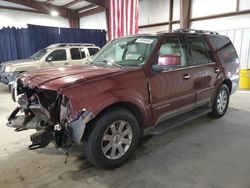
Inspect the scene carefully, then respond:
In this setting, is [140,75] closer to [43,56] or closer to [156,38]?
[156,38]

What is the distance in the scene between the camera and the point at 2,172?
2492mm

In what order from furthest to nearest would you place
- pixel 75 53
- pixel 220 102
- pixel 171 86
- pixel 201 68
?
pixel 75 53 → pixel 220 102 → pixel 201 68 → pixel 171 86

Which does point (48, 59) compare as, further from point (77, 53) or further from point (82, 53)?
point (82, 53)

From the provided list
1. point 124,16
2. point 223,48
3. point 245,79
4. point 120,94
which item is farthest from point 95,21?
point 120,94

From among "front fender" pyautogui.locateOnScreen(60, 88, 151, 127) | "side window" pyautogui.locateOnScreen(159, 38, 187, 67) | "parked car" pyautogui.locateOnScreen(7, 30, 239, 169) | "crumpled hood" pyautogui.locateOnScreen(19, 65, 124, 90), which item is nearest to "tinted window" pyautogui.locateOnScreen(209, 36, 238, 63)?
"parked car" pyautogui.locateOnScreen(7, 30, 239, 169)

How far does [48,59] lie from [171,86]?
5.89 metres

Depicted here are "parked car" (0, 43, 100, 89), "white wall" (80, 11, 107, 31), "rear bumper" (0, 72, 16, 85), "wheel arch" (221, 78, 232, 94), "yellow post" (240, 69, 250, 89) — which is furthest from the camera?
"white wall" (80, 11, 107, 31)

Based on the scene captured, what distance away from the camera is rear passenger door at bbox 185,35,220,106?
3.39 m

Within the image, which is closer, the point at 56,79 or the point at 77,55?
the point at 56,79

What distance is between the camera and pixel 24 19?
13.8 m

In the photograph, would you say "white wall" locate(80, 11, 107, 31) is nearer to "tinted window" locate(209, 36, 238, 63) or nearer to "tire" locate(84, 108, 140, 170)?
"tinted window" locate(209, 36, 238, 63)

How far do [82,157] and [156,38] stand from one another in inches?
73.2

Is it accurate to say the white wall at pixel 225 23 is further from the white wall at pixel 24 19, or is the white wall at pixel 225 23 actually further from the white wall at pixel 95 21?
the white wall at pixel 24 19

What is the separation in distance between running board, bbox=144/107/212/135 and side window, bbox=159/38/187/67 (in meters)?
0.83
